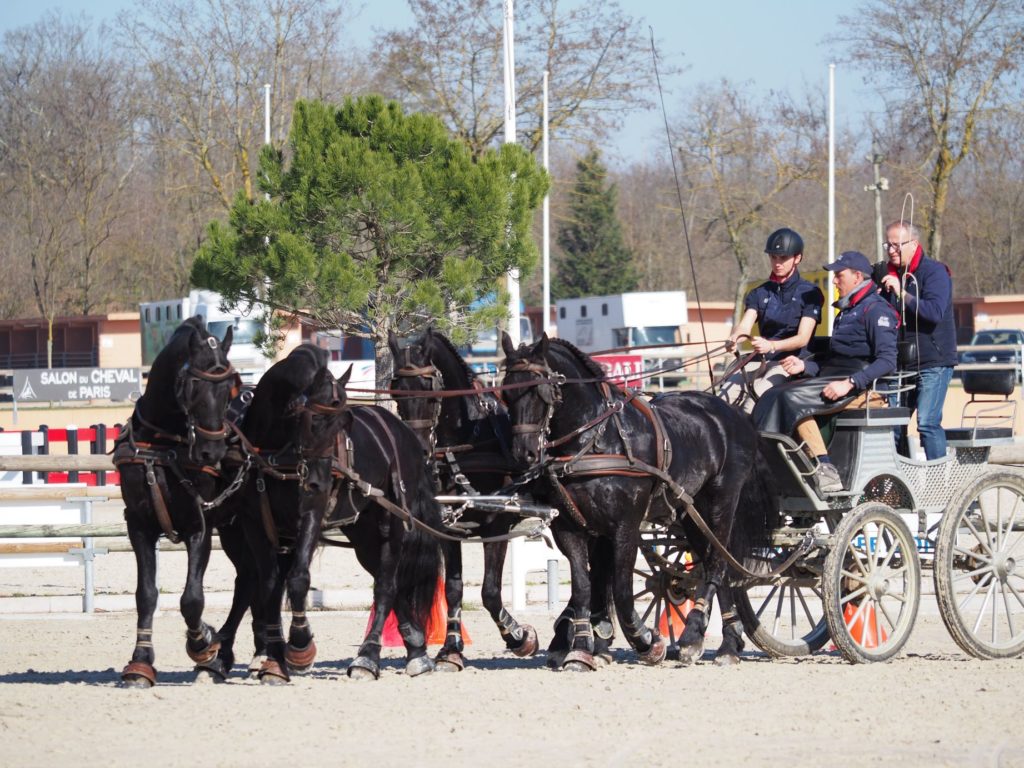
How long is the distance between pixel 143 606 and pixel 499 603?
232 cm

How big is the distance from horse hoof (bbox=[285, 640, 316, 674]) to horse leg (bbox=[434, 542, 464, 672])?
775 mm

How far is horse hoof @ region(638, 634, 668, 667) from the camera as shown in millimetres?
8867

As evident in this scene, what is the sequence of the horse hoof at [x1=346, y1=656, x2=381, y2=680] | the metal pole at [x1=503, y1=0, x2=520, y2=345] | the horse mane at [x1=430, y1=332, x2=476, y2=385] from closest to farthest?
the horse hoof at [x1=346, y1=656, x2=381, y2=680] → the horse mane at [x1=430, y1=332, x2=476, y2=385] → the metal pole at [x1=503, y1=0, x2=520, y2=345]

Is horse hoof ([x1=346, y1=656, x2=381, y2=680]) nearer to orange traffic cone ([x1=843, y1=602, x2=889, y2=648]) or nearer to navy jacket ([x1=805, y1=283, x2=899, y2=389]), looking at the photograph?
orange traffic cone ([x1=843, y1=602, x2=889, y2=648])

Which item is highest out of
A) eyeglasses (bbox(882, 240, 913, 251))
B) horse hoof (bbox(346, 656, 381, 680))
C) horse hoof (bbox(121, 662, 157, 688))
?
eyeglasses (bbox(882, 240, 913, 251))

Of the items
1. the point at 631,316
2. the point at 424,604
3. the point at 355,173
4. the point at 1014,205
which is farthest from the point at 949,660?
the point at 1014,205

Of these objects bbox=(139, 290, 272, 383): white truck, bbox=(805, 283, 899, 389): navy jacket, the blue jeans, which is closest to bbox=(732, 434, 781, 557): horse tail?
bbox=(805, 283, 899, 389): navy jacket

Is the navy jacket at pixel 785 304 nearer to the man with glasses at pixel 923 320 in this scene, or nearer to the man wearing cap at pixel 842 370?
the man wearing cap at pixel 842 370

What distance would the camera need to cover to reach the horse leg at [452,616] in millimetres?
8641

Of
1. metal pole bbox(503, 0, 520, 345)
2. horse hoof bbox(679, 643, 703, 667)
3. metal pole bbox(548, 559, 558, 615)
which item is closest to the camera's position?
horse hoof bbox(679, 643, 703, 667)

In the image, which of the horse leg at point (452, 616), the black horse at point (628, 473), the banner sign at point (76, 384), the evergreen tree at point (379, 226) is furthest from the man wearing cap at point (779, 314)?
the banner sign at point (76, 384)

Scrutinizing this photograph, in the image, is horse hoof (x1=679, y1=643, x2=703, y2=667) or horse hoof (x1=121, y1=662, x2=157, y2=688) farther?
horse hoof (x1=679, y1=643, x2=703, y2=667)

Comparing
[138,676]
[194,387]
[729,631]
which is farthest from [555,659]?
[194,387]

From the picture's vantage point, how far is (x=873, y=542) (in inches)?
374
